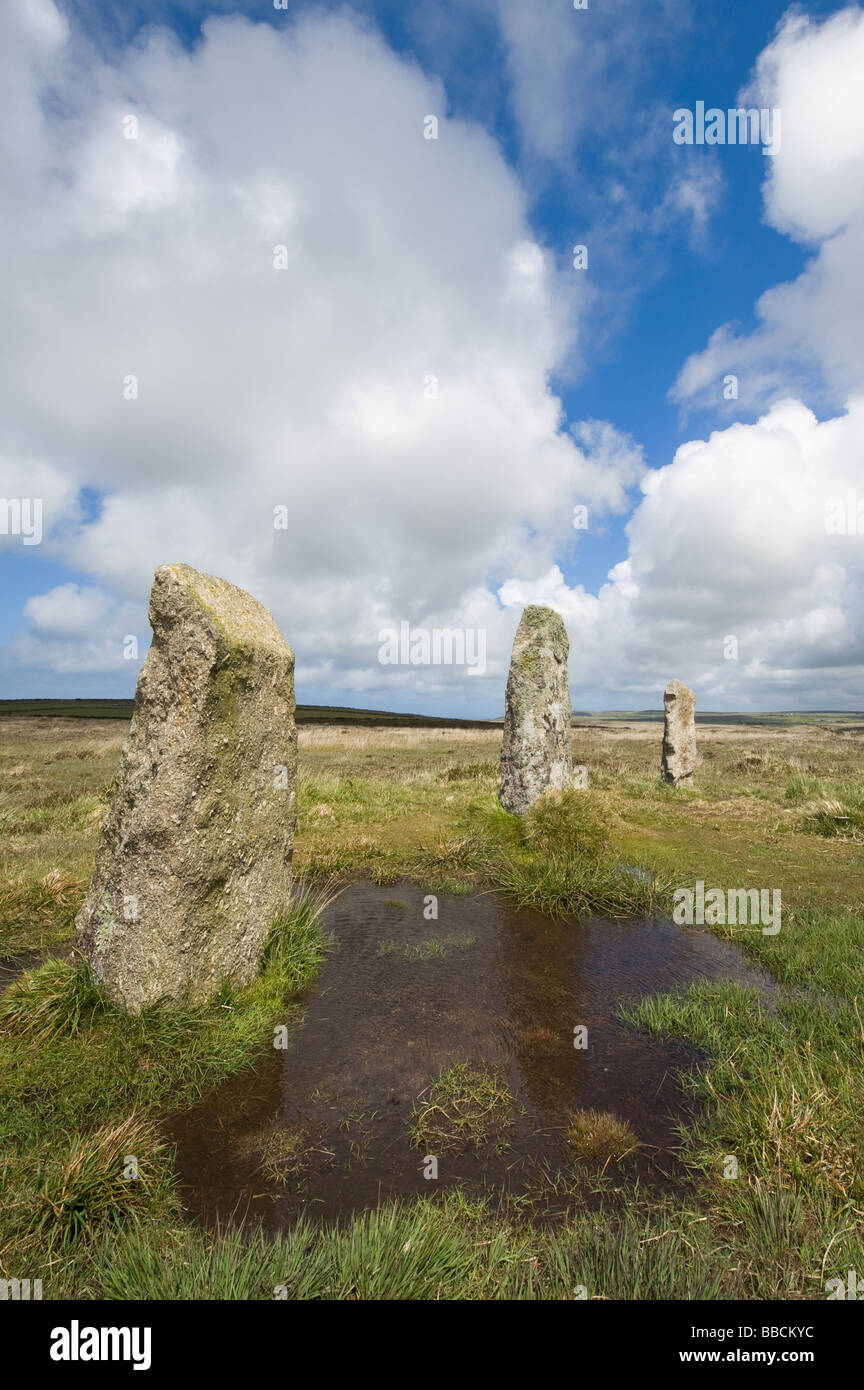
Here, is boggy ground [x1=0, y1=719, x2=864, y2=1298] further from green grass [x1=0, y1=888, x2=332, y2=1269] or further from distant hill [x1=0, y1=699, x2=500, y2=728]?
distant hill [x1=0, y1=699, x2=500, y2=728]

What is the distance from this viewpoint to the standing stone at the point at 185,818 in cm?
508

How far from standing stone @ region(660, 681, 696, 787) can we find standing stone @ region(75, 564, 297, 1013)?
16.1m

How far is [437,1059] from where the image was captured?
4836 mm

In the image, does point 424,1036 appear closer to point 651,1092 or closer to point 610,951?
point 651,1092

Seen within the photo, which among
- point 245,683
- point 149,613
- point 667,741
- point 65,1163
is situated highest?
point 149,613

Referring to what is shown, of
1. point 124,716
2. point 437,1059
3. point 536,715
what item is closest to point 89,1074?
point 437,1059

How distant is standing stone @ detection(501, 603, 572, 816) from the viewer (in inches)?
492

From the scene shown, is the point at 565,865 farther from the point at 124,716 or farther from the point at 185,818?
the point at 124,716

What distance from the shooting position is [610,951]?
7008mm

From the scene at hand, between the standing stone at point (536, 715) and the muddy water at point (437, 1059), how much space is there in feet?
15.8

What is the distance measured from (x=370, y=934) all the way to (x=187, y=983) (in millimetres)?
2515

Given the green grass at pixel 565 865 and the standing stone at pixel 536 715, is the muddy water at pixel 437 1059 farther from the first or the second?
the standing stone at pixel 536 715
